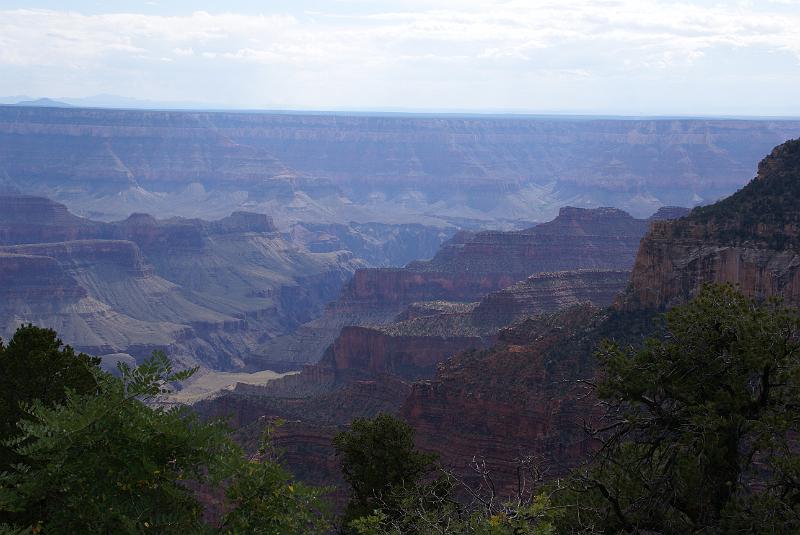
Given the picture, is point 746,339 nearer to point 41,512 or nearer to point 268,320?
point 41,512

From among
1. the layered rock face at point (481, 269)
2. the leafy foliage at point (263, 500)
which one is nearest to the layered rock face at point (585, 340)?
the leafy foliage at point (263, 500)

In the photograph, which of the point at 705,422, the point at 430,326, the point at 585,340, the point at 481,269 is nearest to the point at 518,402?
the point at 585,340

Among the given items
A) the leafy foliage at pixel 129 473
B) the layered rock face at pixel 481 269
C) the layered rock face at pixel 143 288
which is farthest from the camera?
the layered rock face at pixel 143 288

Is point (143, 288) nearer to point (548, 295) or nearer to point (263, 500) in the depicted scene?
point (548, 295)

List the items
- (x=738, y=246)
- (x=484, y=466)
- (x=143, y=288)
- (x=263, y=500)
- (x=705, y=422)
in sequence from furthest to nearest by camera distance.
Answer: (x=143, y=288) → (x=738, y=246) → (x=484, y=466) → (x=705, y=422) → (x=263, y=500)

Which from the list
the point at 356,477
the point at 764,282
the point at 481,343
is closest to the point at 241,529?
the point at 356,477

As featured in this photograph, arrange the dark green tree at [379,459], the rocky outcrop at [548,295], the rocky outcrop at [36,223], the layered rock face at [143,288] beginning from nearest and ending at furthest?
the dark green tree at [379,459]
the rocky outcrop at [548,295]
the layered rock face at [143,288]
the rocky outcrop at [36,223]

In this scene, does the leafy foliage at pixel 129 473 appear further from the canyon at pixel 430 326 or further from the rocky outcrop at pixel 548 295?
the rocky outcrop at pixel 548 295
